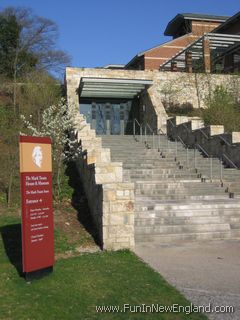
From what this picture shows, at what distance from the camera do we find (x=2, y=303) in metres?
5.70

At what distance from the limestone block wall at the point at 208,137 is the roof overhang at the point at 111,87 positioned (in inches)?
175

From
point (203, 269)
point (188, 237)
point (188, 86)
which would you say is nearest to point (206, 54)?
point (188, 86)

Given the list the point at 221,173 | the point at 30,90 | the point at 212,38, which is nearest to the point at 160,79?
the point at 212,38

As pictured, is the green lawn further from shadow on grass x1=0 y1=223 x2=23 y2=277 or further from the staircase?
the staircase

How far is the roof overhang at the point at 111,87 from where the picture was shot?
82.5 ft

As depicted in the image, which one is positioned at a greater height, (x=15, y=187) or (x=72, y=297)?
(x=15, y=187)

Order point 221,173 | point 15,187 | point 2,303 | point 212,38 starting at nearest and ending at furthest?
point 2,303
point 15,187
point 221,173
point 212,38

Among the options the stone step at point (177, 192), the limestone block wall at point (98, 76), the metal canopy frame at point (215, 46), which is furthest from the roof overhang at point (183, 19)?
the stone step at point (177, 192)

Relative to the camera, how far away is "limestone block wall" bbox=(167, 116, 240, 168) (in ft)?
56.4

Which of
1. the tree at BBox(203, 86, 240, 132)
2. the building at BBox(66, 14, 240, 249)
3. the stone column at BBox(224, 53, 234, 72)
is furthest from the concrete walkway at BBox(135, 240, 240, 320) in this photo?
the stone column at BBox(224, 53, 234, 72)

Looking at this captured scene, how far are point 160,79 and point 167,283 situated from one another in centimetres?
2189

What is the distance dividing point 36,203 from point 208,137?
13046mm

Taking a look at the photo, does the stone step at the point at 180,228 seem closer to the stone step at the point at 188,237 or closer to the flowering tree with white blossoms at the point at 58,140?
the stone step at the point at 188,237

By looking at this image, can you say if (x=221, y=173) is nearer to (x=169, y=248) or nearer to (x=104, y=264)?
(x=169, y=248)
